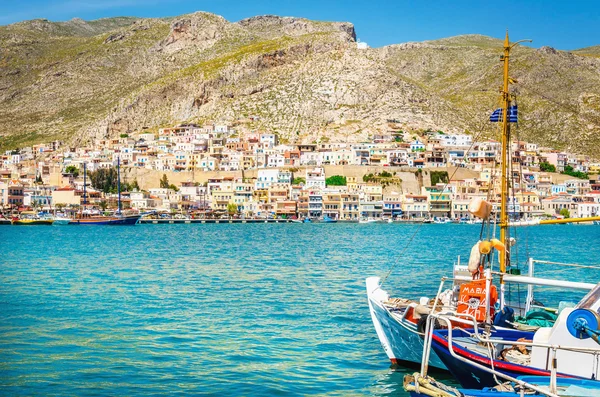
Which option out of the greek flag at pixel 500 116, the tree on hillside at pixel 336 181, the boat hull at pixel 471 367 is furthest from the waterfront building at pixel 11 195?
the boat hull at pixel 471 367

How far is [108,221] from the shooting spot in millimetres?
111625

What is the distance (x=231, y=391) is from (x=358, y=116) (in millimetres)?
145830

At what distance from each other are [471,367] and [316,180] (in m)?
112

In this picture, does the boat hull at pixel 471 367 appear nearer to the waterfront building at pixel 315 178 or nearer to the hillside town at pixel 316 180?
the hillside town at pixel 316 180

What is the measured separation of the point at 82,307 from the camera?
86.5 feet

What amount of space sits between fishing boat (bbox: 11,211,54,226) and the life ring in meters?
106

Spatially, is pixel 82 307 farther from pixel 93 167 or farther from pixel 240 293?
pixel 93 167

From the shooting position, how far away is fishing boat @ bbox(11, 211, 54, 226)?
4449 inches

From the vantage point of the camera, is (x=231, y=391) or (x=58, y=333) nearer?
(x=231, y=391)

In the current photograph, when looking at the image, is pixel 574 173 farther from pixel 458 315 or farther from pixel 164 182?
pixel 458 315

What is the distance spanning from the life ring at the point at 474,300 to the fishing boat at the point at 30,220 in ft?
349

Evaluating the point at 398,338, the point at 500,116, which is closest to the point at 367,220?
the point at 500,116

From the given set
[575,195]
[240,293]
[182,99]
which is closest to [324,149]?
[575,195]

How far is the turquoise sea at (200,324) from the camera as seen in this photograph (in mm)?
15914
